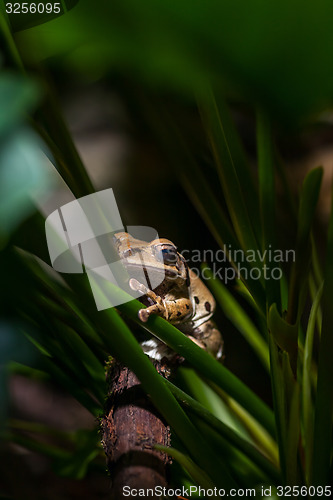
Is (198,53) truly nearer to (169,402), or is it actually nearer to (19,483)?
(169,402)

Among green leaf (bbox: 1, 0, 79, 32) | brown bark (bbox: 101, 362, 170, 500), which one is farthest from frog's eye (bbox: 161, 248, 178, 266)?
green leaf (bbox: 1, 0, 79, 32)

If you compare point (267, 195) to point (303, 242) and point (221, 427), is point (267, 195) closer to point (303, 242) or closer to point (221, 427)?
point (303, 242)

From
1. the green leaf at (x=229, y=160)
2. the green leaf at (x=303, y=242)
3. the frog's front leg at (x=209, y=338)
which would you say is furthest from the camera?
the frog's front leg at (x=209, y=338)

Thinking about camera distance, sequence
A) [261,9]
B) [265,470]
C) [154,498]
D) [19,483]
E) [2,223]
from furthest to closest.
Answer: [19,483], [265,470], [154,498], [2,223], [261,9]

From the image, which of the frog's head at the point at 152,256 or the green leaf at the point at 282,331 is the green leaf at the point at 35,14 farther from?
the green leaf at the point at 282,331

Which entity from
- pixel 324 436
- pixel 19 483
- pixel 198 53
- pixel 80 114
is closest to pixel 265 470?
pixel 324 436

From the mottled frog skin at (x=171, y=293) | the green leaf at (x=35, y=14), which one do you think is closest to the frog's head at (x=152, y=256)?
the mottled frog skin at (x=171, y=293)

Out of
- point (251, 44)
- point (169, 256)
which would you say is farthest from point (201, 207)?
point (251, 44)

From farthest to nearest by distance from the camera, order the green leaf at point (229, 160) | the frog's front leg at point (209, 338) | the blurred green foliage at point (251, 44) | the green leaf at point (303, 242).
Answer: the frog's front leg at point (209, 338) < the green leaf at point (229, 160) < the green leaf at point (303, 242) < the blurred green foliage at point (251, 44)
